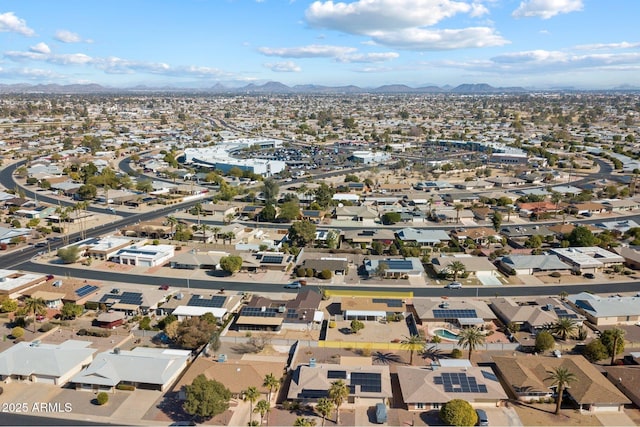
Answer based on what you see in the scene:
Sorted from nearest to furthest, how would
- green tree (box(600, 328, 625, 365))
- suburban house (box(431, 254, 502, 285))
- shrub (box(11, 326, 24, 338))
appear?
green tree (box(600, 328, 625, 365)), shrub (box(11, 326, 24, 338)), suburban house (box(431, 254, 502, 285))

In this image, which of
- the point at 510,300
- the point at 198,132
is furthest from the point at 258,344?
the point at 198,132

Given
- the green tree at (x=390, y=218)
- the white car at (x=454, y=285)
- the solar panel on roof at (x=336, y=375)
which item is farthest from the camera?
the green tree at (x=390, y=218)

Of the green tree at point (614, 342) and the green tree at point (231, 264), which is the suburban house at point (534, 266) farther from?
the green tree at point (231, 264)

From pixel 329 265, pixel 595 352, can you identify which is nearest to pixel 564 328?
pixel 595 352

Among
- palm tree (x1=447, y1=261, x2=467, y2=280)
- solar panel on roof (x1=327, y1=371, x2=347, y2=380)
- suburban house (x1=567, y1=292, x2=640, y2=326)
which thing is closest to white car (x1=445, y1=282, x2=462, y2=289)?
palm tree (x1=447, y1=261, x2=467, y2=280)

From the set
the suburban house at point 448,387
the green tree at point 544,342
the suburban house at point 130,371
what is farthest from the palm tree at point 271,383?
the green tree at point 544,342

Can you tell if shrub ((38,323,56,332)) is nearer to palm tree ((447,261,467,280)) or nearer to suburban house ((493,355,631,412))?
suburban house ((493,355,631,412))

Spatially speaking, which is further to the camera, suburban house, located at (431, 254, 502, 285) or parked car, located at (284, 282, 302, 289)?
suburban house, located at (431, 254, 502, 285)

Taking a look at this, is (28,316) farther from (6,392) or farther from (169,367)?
(169,367)
